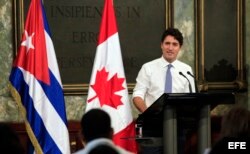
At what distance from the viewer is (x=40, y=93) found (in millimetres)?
6223

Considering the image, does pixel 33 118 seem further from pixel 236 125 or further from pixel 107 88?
pixel 236 125

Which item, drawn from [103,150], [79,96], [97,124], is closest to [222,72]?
[79,96]

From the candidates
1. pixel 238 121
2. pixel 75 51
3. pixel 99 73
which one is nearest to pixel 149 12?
pixel 75 51

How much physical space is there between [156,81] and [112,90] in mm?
586

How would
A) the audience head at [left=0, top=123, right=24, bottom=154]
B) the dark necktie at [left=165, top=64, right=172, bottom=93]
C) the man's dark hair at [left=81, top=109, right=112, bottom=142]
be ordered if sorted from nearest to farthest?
the audience head at [left=0, top=123, right=24, bottom=154] → the man's dark hair at [left=81, top=109, right=112, bottom=142] → the dark necktie at [left=165, top=64, right=172, bottom=93]

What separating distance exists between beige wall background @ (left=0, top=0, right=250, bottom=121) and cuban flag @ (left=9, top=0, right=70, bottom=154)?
40.5 inches

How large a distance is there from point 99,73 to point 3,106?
1480mm

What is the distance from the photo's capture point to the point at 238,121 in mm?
3146

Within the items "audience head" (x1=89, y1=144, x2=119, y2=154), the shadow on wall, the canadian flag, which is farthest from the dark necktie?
"audience head" (x1=89, y1=144, x2=119, y2=154)

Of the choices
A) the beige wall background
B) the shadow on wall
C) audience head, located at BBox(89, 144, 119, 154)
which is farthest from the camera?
the shadow on wall

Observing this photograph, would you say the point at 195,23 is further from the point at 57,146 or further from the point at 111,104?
the point at 57,146

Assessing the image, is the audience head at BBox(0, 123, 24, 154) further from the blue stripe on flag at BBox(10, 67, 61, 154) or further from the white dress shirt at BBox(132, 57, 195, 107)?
the blue stripe on flag at BBox(10, 67, 61, 154)

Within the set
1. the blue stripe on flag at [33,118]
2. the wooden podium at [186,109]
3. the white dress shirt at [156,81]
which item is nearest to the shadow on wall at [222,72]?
the white dress shirt at [156,81]

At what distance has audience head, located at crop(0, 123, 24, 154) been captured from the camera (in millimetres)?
2586
